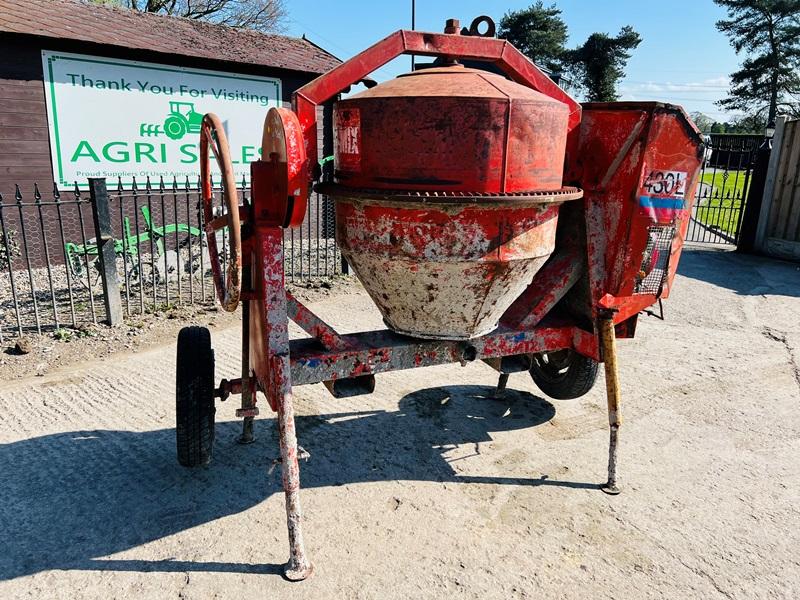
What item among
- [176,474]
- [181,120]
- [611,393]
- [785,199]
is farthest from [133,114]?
[785,199]

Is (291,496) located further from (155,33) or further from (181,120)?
(155,33)

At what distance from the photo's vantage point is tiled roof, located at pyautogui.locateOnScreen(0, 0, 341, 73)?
6.99m

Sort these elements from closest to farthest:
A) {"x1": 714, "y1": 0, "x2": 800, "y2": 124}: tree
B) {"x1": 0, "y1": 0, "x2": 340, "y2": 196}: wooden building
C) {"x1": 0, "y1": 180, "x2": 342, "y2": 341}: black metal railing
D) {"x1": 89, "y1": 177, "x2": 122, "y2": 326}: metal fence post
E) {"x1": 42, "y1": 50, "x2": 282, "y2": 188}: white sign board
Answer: {"x1": 89, "y1": 177, "x2": 122, "y2": 326}: metal fence post, {"x1": 0, "y1": 180, "x2": 342, "y2": 341}: black metal railing, {"x1": 0, "y1": 0, "x2": 340, "y2": 196}: wooden building, {"x1": 42, "y1": 50, "x2": 282, "y2": 188}: white sign board, {"x1": 714, "y1": 0, "x2": 800, "y2": 124}: tree

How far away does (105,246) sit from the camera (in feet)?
17.3

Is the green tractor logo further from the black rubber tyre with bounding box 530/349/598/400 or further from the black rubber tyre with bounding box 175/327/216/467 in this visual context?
the black rubber tyre with bounding box 530/349/598/400

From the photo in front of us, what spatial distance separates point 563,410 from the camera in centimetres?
411

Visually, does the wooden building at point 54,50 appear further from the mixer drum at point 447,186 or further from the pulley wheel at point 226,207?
the mixer drum at point 447,186

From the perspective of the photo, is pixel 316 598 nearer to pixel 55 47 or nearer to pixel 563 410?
pixel 563 410

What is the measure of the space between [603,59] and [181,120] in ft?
112

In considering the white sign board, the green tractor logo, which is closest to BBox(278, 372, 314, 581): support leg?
the white sign board

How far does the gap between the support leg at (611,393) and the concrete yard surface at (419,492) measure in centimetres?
10

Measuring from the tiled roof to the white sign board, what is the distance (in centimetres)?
27

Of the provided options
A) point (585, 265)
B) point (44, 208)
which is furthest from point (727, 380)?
point (44, 208)

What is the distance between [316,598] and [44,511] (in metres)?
1.43
